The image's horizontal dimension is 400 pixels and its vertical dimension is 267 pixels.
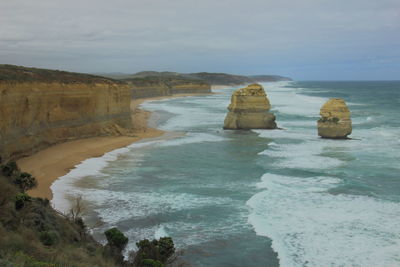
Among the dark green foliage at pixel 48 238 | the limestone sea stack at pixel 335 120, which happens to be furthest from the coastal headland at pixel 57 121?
the limestone sea stack at pixel 335 120

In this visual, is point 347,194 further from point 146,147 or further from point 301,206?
point 146,147

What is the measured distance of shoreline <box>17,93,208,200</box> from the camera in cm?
2194

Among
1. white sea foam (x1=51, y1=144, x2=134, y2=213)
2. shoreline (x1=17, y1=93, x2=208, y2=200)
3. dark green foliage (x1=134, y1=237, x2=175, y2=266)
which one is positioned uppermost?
dark green foliage (x1=134, y1=237, x2=175, y2=266)

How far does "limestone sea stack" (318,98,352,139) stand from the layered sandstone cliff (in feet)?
53.4

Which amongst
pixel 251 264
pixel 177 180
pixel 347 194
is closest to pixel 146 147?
pixel 177 180

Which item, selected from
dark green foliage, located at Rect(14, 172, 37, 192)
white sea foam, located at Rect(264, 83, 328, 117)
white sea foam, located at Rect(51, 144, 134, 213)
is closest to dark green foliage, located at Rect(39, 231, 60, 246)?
dark green foliage, located at Rect(14, 172, 37, 192)

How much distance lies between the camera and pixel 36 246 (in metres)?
9.30

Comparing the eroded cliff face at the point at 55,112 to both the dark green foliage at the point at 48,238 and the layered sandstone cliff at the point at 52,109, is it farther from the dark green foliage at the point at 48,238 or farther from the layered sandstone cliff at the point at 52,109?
the dark green foliage at the point at 48,238

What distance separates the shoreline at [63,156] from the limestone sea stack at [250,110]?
6.55m

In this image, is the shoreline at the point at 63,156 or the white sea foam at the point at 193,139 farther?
the white sea foam at the point at 193,139

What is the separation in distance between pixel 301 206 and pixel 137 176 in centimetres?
889

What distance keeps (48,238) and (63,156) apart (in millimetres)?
18345

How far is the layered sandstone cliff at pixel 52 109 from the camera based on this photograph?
2592cm

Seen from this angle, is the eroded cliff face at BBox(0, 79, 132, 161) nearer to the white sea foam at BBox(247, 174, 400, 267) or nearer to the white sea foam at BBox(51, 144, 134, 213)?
the white sea foam at BBox(51, 144, 134, 213)
